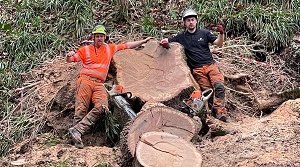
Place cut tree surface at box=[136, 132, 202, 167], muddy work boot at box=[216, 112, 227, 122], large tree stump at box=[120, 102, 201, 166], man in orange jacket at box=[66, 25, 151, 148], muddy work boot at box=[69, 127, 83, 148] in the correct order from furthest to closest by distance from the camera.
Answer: muddy work boot at box=[216, 112, 227, 122] < man in orange jacket at box=[66, 25, 151, 148] < muddy work boot at box=[69, 127, 83, 148] < large tree stump at box=[120, 102, 201, 166] < cut tree surface at box=[136, 132, 202, 167]

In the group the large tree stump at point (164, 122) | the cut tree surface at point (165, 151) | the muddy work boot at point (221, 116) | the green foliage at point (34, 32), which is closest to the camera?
the cut tree surface at point (165, 151)

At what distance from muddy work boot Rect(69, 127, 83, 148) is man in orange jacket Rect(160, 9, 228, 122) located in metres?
1.57

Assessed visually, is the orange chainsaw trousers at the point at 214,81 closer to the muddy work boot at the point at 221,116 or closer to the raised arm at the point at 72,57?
the muddy work boot at the point at 221,116

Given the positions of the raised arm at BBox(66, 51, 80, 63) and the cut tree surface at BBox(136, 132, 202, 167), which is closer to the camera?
the cut tree surface at BBox(136, 132, 202, 167)

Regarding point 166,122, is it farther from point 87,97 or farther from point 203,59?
point 203,59

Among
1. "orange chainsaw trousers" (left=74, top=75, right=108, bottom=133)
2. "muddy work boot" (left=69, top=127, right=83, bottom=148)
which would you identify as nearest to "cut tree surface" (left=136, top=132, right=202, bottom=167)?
"muddy work boot" (left=69, top=127, right=83, bottom=148)

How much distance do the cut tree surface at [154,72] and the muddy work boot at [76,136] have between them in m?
0.73

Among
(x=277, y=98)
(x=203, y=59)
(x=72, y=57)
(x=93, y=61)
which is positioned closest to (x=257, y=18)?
(x=277, y=98)

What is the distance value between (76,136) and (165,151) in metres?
1.35

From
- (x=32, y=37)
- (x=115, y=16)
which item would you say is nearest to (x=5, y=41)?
(x=32, y=37)

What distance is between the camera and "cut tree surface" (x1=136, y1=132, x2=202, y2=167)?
15.0 feet

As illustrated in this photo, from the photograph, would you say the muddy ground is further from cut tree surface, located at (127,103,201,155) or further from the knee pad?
the knee pad

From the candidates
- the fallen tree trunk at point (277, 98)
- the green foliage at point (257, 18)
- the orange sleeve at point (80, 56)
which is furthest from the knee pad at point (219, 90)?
the green foliage at point (257, 18)

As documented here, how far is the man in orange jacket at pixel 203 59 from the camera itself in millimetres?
6094
